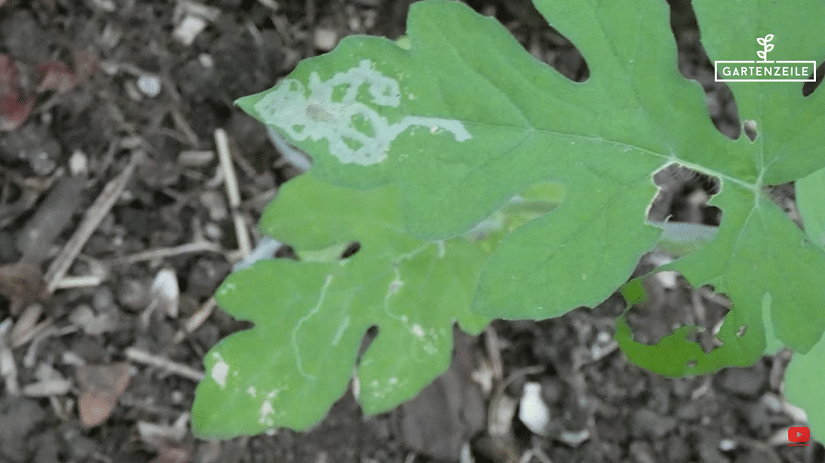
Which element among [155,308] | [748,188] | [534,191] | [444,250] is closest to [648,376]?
[534,191]

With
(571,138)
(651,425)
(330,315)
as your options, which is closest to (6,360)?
(330,315)

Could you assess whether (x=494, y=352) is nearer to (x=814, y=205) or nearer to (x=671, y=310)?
(x=671, y=310)

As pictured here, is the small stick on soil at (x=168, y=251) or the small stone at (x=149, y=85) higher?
the small stone at (x=149, y=85)

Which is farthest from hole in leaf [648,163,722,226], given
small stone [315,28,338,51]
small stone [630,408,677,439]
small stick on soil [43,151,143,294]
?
small stick on soil [43,151,143,294]

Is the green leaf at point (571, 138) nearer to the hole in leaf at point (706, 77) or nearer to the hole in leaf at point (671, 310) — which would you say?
the hole in leaf at point (671, 310)

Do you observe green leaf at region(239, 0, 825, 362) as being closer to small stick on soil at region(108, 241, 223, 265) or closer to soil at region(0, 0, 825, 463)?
soil at region(0, 0, 825, 463)

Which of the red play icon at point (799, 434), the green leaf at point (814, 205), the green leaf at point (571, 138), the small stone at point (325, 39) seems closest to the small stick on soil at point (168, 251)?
the small stone at point (325, 39)
